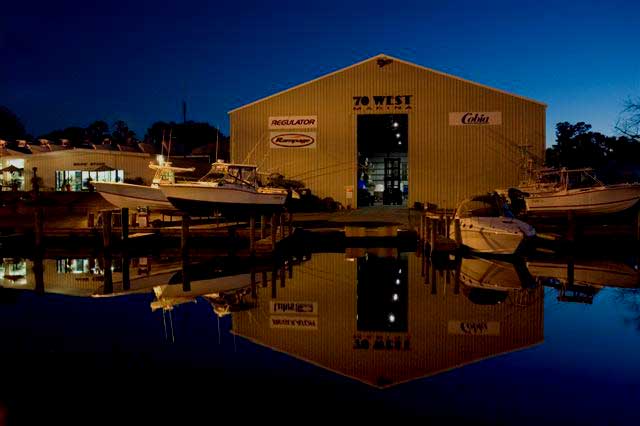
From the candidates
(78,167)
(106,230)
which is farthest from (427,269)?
(78,167)

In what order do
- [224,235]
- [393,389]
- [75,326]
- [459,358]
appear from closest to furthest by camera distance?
[393,389] < [459,358] < [75,326] < [224,235]

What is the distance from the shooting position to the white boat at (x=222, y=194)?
21062mm

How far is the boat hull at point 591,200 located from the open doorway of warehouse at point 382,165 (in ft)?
40.8

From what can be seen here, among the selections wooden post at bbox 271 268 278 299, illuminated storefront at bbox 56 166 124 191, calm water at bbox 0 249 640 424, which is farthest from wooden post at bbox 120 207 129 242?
illuminated storefront at bbox 56 166 124 191

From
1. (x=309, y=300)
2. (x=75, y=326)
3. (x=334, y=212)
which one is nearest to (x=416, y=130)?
(x=334, y=212)

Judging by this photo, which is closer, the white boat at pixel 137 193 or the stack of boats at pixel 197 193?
the stack of boats at pixel 197 193

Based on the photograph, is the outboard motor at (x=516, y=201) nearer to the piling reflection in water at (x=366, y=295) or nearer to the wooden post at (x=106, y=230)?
the piling reflection in water at (x=366, y=295)

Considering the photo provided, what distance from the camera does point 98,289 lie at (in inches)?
550

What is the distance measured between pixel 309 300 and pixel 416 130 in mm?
18053

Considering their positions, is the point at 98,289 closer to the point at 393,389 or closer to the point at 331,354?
the point at 331,354

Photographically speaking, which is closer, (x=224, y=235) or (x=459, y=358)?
(x=459, y=358)

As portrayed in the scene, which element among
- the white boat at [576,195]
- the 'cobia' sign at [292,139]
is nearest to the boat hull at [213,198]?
the 'cobia' sign at [292,139]

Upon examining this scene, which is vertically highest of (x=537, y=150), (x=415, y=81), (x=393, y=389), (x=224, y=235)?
(x=415, y=81)

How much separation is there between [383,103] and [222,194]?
10905mm
